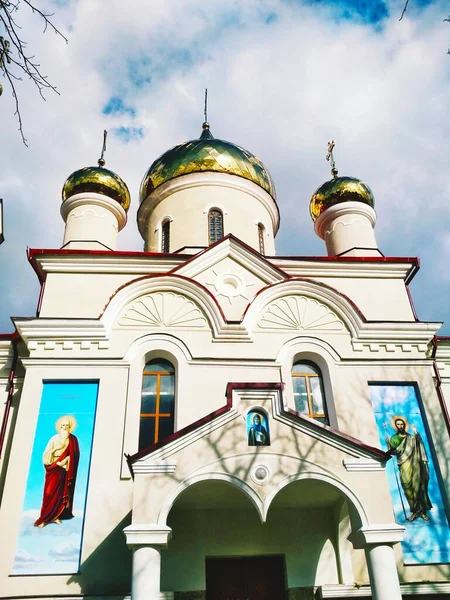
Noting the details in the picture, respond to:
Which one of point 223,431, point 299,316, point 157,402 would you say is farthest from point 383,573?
point 299,316

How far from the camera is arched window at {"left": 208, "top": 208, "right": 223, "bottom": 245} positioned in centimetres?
1315

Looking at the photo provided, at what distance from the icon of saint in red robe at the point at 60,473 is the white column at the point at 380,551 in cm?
401

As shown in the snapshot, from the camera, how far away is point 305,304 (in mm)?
10242

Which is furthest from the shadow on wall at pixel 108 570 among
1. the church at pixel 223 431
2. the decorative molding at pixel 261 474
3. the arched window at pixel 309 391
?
the arched window at pixel 309 391

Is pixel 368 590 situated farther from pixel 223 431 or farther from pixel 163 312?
pixel 163 312

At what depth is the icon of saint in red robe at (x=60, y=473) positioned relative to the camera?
7.71 m

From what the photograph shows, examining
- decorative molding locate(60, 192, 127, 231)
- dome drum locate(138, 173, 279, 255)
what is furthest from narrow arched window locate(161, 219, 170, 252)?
decorative molding locate(60, 192, 127, 231)

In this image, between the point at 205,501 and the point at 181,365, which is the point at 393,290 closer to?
the point at 181,365

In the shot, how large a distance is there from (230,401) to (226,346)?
8.22ft

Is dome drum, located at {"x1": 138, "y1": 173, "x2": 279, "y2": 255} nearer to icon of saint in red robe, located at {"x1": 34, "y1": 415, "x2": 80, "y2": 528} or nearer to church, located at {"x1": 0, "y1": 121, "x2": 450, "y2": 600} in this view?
church, located at {"x1": 0, "y1": 121, "x2": 450, "y2": 600}

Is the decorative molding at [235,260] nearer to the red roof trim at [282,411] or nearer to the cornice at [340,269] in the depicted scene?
the cornice at [340,269]

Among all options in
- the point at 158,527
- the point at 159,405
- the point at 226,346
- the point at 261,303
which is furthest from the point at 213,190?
the point at 158,527

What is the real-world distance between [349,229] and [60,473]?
8.98 meters

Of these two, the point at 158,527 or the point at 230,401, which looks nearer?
the point at 158,527
